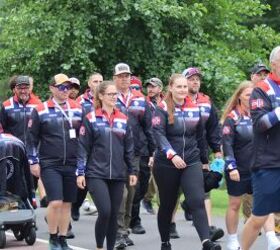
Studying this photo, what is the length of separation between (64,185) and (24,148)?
1086 millimetres

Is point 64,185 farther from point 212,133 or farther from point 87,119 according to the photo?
point 212,133

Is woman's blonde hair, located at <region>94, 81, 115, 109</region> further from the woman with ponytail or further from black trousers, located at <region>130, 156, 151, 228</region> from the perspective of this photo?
black trousers, located at <region>130, 156, 151, 228</region>

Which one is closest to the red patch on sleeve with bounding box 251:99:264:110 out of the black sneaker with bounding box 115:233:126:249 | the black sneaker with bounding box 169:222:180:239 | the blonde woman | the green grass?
the blonde woman

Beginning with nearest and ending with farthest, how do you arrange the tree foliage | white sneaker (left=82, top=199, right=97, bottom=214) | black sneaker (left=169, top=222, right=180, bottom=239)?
black sneaker (left=169, top=222, right=180, bottom=239), white sneaker (left=82, top=199, right=97, bottom=214), the tree foliage

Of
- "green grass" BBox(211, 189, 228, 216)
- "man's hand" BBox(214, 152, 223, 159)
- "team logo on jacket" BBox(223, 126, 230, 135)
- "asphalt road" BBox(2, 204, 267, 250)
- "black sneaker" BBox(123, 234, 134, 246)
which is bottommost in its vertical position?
"green grass" BBox(211, 189, 228, 216)

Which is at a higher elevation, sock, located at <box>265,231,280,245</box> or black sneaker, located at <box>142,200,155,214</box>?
sock, located at <box>265,231,280,245</box>

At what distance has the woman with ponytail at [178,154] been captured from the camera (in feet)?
30.4

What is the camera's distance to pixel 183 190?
9422 mm

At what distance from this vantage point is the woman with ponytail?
30.4 feet

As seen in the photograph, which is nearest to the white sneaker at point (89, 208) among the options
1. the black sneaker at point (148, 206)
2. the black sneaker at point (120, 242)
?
the black sneaker at point (148, 206)

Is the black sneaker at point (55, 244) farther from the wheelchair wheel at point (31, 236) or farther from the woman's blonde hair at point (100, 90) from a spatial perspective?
the woman's blonde hair at point (100, 90)

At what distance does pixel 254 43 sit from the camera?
69.3 feet

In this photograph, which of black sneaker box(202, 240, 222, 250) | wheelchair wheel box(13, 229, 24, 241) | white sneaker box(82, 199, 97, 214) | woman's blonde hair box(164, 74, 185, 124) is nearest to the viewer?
black sneaker box(202, 240, 222, 250)

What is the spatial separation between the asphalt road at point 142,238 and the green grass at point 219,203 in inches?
39.1
